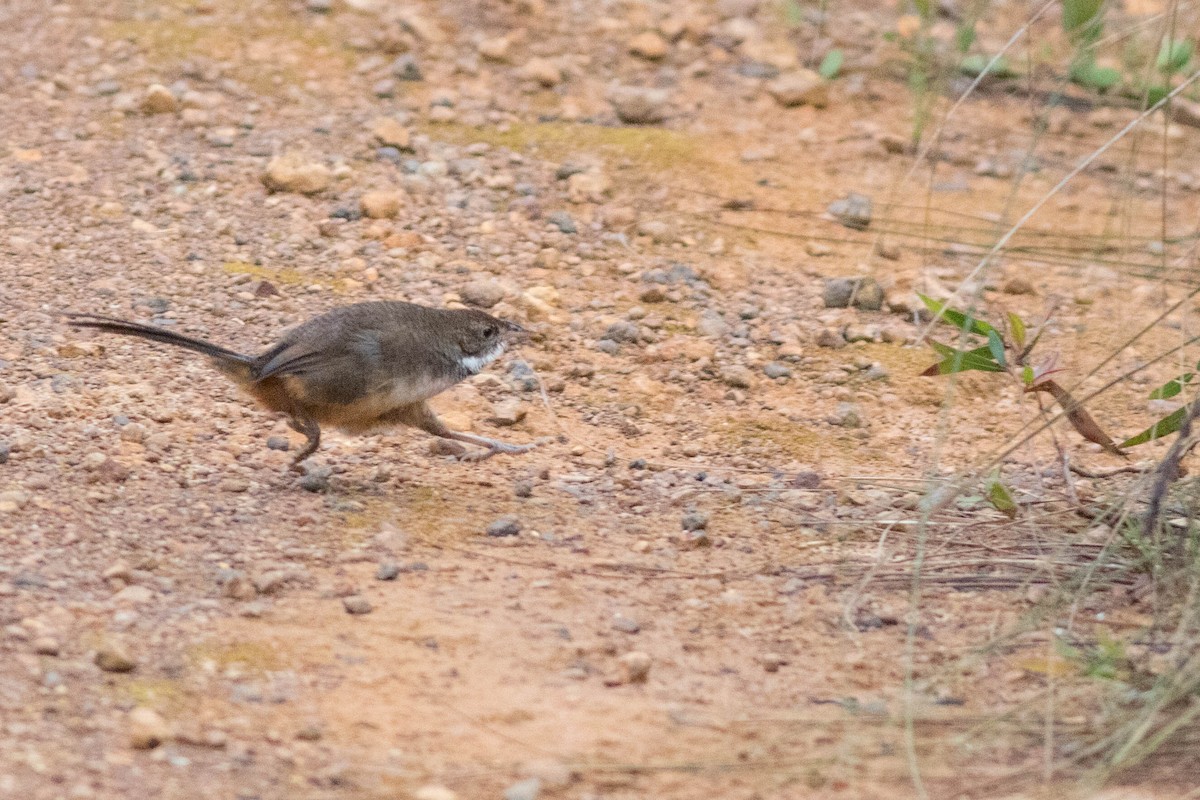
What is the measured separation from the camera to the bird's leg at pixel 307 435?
464 cm

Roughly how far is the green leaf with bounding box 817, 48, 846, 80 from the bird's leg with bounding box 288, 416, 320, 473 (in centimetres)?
425

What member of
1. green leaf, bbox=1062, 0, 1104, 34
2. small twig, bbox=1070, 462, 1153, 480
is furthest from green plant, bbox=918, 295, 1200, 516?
green leaf, bbox=1062, 0, 1104, 34

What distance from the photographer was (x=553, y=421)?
517 cm

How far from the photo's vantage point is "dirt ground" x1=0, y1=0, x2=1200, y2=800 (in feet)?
10.4

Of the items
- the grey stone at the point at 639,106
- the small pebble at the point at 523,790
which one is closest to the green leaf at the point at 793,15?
the grey stone at the point at 639,106

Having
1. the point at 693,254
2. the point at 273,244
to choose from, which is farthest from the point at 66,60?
the point at 693,254

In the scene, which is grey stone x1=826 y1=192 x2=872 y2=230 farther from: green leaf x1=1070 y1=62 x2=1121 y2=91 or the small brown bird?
the small brown bird

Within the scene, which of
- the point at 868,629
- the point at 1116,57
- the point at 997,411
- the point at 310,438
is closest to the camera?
the point at 868,629

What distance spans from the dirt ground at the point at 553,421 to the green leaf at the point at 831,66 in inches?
4.2

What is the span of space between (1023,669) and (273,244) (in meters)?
3.66

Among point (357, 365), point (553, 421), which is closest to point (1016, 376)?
point (553, 421)

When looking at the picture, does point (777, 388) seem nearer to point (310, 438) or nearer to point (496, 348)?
point (496, 348)

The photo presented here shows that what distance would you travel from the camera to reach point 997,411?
5379 mm

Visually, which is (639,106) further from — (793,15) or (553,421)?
(553,421)
